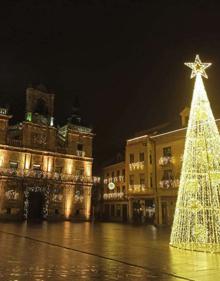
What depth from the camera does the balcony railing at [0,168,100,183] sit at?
148 feet

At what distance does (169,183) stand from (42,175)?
2088cm

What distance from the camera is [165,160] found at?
36.1 metres

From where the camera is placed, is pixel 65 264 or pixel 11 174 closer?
pixel 65 264

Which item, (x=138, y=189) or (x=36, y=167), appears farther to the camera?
(x=36, y=167)

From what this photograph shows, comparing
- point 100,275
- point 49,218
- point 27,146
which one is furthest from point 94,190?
point 100,275

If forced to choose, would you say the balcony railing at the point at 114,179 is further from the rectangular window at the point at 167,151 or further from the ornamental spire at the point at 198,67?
the ornamental spire at the point at 198,67

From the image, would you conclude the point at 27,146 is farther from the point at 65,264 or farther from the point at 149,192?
the point at 65,264

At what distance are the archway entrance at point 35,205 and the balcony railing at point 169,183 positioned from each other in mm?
20795

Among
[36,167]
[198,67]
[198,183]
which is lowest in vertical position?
[198,183]

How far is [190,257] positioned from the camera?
40.1 ft

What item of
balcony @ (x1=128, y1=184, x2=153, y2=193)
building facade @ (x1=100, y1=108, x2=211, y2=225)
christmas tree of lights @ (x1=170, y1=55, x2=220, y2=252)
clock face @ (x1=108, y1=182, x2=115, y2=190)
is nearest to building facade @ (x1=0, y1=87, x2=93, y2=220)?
clock face @ (x1=108, y1=182, x2=115, y2=190)

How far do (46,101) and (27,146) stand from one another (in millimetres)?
8447

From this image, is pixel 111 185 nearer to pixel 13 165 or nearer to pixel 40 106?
pixel 13 165

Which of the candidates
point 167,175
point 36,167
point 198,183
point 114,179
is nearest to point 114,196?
point 114,179
